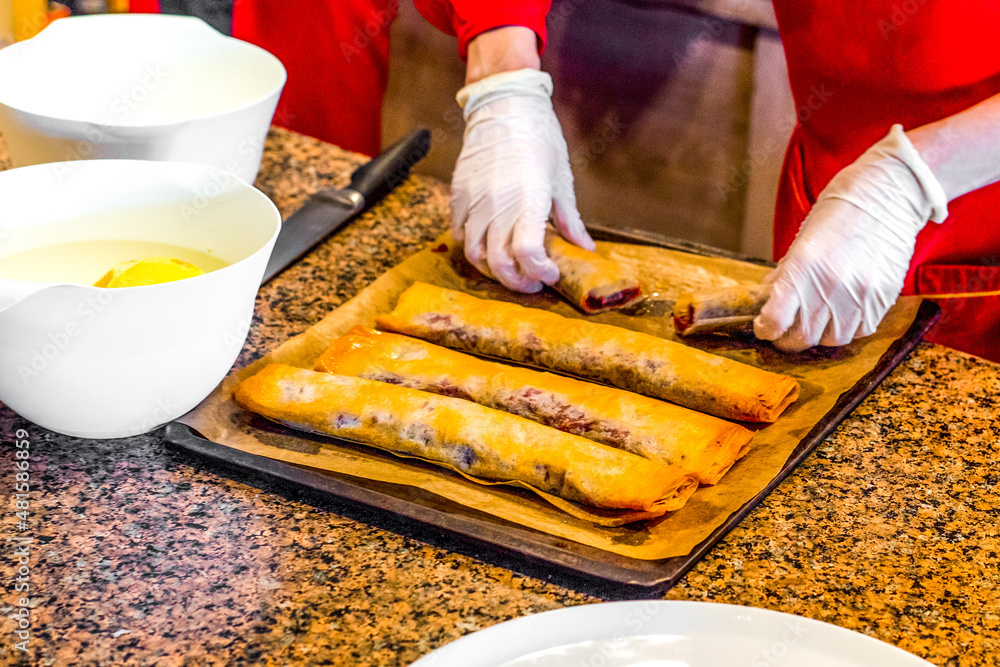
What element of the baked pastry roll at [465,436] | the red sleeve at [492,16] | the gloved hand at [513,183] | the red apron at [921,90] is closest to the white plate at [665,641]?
the baked pastry roll at [465,436]

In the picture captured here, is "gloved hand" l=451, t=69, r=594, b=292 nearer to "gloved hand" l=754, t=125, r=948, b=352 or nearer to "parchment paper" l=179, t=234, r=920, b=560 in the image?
"parchment paper" l=179, t=234, r=920, b=560

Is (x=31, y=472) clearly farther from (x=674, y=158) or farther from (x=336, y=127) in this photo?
(x=674, y=158)

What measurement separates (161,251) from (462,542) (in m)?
0.61

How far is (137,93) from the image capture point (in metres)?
1.59

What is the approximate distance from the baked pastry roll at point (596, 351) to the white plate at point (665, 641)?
43 cm

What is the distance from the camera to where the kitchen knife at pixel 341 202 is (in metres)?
1.52

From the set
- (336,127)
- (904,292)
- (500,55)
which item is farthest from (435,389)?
(336,127)

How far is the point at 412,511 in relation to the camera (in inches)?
38.5

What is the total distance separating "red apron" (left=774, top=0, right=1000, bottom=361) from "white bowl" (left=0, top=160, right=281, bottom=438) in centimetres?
112

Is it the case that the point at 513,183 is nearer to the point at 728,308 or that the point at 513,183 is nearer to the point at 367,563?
the point at 728,308

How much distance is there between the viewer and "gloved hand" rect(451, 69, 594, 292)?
151 centimetres

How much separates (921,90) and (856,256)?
442 mm

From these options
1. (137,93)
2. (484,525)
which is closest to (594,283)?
(484,525)

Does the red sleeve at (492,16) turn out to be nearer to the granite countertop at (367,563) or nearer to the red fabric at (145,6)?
the granite countertop at (367,563)
